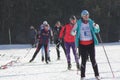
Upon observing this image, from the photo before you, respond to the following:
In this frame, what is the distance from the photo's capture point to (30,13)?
47906mm

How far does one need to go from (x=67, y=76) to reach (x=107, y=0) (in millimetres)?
34765

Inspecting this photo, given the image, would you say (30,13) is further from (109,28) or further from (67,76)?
(67,76)

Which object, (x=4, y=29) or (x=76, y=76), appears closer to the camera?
(x=76, y=76)

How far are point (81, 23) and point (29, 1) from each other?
37942mm

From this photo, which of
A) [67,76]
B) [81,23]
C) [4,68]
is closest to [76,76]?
[67,76]

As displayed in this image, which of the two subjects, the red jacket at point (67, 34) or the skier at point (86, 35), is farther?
the red jacket at point (67, 34)

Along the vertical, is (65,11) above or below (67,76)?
above

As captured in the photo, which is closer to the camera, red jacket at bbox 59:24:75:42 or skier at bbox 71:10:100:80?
skier at bbox 71:10:100:80

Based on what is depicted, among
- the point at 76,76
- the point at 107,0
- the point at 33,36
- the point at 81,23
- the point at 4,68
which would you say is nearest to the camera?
the point at 81,23

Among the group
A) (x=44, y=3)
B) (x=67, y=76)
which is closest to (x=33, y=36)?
(x=44, y=3)

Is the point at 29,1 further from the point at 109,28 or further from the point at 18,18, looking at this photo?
the point at 109,28

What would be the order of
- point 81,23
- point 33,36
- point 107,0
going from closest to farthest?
point 81,23 → point 33,36 → point 107,0

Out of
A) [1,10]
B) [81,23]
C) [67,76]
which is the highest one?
[1,10]

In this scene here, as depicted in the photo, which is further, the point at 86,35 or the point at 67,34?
the point at 67,34
